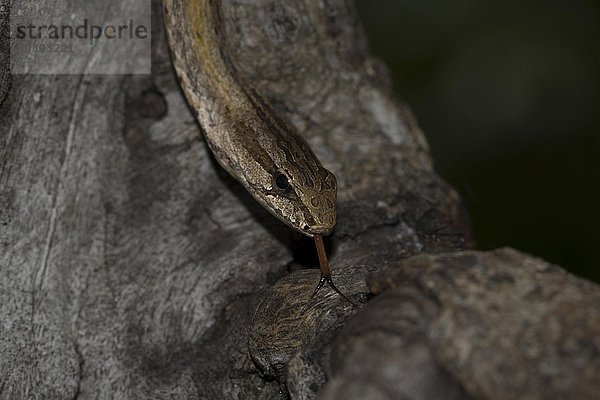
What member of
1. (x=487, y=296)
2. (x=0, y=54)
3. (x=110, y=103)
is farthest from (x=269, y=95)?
(x=487, y=296)

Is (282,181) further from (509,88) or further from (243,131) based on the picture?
(509,88)

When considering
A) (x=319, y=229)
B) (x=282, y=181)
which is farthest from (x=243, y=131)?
(x=319, y=229)

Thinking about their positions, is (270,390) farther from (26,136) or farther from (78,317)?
(26,136)

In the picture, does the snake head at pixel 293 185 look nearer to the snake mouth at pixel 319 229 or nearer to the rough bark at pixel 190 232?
the snake mouth at pixel 319 229

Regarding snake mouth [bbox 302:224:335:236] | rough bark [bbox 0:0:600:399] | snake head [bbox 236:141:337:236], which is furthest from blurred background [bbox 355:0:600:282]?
snake mouth [bbox 302:224:335:236]

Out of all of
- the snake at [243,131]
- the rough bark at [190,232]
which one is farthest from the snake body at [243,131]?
the rough bark at [190,232]

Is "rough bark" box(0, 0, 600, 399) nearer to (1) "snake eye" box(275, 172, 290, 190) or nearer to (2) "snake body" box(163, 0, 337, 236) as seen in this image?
(2) "snake body" box(163, 0, 337, 236)
